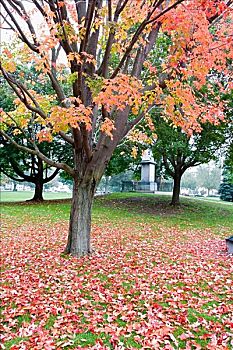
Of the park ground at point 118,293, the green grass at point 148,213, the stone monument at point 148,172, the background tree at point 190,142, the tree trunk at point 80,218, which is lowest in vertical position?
the park ground at point 118,293

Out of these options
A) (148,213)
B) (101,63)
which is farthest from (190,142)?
(101,63)

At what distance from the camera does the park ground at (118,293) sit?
289 centimetres

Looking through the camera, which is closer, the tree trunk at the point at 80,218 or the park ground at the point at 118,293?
the park ground at the point at 118,293

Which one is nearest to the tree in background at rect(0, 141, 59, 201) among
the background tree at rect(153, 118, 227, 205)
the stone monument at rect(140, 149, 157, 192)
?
the stone monument at rect(140, 149, 157, 192)

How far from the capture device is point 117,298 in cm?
384

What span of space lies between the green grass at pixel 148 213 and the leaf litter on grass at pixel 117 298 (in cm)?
469

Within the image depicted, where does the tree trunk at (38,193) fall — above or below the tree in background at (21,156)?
below

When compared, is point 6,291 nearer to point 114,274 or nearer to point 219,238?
point 114,274

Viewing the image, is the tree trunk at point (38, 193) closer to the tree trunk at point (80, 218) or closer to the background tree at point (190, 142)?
the background tree at point (190, 142)

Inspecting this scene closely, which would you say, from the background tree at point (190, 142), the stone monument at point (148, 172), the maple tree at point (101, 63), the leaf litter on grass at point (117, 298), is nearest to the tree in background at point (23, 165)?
the stone monument at point (148, 172)

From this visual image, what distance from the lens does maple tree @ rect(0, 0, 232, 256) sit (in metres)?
4.29

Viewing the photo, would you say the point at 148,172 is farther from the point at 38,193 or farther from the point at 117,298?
the point at 117,298

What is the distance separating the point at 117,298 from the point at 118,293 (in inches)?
6.6

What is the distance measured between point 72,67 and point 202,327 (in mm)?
4129
